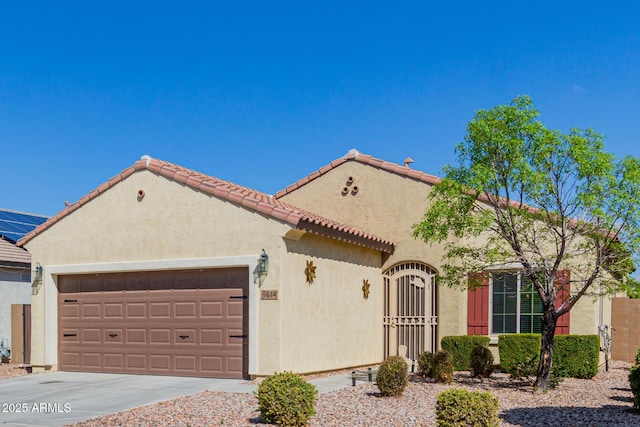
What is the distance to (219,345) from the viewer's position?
15.1m

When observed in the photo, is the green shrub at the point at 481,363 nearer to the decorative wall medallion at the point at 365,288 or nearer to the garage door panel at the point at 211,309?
the decorative wall medallion at the point at 365,288

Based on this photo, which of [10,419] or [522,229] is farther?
[522,229]

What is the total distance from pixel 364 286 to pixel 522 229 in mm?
5174

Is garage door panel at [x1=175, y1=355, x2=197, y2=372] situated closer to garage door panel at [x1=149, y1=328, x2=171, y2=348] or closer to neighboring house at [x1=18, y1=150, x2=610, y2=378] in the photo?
neighboring house at [x1=18, y1=150, x2=610, y2=378]

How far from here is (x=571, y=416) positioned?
10.8 meters

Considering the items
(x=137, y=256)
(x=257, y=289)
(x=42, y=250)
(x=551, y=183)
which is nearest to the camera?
(x=551, y=183)

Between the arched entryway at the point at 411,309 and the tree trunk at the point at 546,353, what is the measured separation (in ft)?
15.5

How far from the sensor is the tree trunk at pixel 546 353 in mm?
13281

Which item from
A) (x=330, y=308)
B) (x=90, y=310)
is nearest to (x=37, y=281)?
(x=90, y=310)

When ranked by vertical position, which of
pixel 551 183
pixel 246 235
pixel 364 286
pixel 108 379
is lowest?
pixel 108 379

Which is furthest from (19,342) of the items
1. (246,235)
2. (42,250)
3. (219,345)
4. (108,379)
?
(246,235)

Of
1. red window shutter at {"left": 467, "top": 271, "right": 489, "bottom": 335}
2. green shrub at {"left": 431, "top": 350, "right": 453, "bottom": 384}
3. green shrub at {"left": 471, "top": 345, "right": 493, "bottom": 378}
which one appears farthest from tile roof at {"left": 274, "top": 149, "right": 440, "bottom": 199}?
green shrub at {"left": 431, "top": 350, "right": 453, "bottom": 384}

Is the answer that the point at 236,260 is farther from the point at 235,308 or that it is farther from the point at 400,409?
the point at 400,409

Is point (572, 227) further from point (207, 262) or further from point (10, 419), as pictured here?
point (10, 419)
